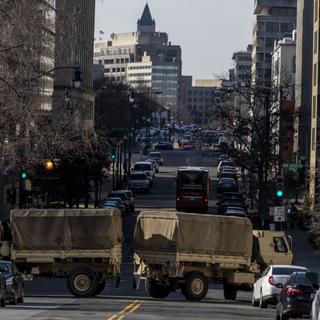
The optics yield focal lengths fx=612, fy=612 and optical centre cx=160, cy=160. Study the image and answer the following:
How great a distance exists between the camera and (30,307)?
53.7ft

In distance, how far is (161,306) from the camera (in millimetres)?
18016

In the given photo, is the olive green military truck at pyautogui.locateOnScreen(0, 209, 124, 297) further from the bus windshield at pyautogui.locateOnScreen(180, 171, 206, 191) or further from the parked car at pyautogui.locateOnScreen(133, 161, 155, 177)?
the parked car at pyautogui.locateOnScreen(133, 161, 155, 177)

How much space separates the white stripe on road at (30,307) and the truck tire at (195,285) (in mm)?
3585

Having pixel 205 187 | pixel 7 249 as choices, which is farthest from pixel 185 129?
pixel 7 249

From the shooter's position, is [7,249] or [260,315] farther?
[7,249]

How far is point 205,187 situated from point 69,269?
2888 cm

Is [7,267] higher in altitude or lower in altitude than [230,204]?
lower

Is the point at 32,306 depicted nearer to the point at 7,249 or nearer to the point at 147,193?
the point at 7,249

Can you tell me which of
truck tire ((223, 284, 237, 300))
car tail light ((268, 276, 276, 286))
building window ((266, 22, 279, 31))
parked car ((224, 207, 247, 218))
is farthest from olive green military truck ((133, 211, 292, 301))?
building window ((266, 22, 279, 31))

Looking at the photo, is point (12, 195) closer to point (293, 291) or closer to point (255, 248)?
point (255, 248)

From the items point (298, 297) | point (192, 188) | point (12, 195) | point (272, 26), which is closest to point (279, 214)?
point (12, 195)

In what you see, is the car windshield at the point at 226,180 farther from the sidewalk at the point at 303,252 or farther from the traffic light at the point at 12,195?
the traffic light at the point at 12,195

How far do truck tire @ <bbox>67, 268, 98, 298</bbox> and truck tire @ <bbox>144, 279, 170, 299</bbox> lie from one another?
6.78 ft

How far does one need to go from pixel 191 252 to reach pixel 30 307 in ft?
18.1
